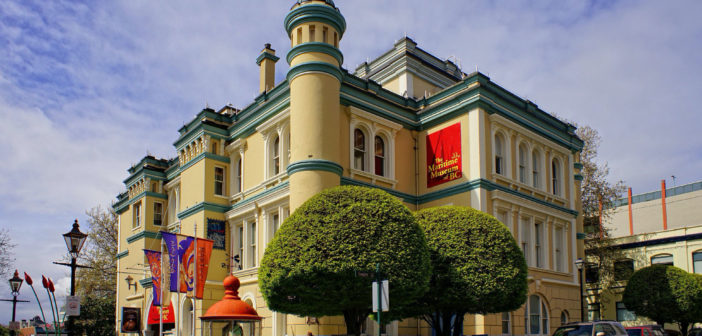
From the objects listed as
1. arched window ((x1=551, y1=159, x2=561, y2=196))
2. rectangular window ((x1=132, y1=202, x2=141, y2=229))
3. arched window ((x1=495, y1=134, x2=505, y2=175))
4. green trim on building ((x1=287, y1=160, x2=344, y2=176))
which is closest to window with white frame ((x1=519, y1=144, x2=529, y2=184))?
arched window ((x1=495, y1=134, x2=505, y2=175))

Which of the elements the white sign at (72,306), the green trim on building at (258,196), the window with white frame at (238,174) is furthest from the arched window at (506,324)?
the white sign at (72,306)

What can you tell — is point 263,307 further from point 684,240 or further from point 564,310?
point 684,240

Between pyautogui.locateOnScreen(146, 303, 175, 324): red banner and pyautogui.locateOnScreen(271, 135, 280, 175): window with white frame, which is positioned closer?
pyautogui.locateOnScreen(271, 135, 280, 175): window with white frame

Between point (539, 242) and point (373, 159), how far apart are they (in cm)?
861

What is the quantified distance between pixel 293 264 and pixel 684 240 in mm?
33192

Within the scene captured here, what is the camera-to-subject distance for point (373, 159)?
2667 centimetres

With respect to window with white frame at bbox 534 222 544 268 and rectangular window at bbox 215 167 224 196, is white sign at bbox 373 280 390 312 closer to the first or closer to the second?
window with white frame at bbox 534 222 544 268

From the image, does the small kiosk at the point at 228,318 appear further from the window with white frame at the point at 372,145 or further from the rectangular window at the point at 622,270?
the rectangular window at the point at 622,270

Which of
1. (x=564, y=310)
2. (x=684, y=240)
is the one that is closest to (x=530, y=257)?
(x=564, y=310)

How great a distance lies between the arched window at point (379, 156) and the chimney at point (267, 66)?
690 centimetres

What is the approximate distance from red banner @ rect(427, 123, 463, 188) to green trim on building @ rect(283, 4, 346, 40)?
606cm

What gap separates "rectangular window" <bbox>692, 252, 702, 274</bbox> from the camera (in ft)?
135

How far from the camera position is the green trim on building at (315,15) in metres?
25.2

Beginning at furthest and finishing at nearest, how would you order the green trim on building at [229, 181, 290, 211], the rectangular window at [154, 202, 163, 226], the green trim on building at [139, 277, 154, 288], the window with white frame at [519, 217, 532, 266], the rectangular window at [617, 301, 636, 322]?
the rectangular window at [617, 301, 636, 322] → the rectangular window at [154, 202, 163, 226] → the green trim on building at [139, 277, 154, 288] → the window with white frame at [519, 217, 532, 266] → the green trim on building at [229, 181, 290, 211]
